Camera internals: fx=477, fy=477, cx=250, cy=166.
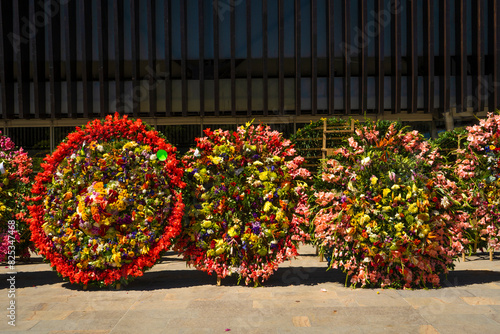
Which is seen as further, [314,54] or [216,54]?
[216,54]

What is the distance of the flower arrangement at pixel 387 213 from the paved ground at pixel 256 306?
418mm

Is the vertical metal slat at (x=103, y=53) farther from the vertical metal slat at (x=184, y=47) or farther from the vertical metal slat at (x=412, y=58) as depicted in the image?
the vertical metal slat at (x=412, y=58)

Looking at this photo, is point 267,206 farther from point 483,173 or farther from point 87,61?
point 87,61

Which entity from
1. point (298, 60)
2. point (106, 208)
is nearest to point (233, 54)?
point (298, 60)

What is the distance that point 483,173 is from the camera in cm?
982

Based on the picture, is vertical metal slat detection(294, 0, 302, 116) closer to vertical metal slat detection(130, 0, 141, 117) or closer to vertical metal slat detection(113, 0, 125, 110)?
vertical metal slat detection(130, 0, 141, 117)

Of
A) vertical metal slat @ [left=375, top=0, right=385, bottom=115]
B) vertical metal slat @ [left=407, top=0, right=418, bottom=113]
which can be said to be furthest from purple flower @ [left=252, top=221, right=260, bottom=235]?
vertical metal slat @ [left=407, top=0, right=418, bottom=113]

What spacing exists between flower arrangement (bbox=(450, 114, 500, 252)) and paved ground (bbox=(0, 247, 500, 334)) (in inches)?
55.5

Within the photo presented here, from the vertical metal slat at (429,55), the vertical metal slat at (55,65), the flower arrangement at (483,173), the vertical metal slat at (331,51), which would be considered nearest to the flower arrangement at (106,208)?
the flower arrangement at (483,173)

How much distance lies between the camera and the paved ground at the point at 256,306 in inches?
225

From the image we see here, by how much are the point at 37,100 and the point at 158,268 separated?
13.7m

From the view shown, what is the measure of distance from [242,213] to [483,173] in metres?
5.27

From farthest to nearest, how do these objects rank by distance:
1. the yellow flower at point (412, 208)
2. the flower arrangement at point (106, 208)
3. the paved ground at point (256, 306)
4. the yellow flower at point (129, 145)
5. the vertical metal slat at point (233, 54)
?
1. the vertical metal slat at point (233, 54)
2. the yellow flower at point (129, 145)
3. the flower arrangement at point (106, 208)
4. the yellow flower at point (412, 208)
5. the paved ground at point (256, 306)

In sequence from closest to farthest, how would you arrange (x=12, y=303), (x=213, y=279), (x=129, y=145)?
(x=12, y=303), (x=129, y=145), (x=213, y=279)
